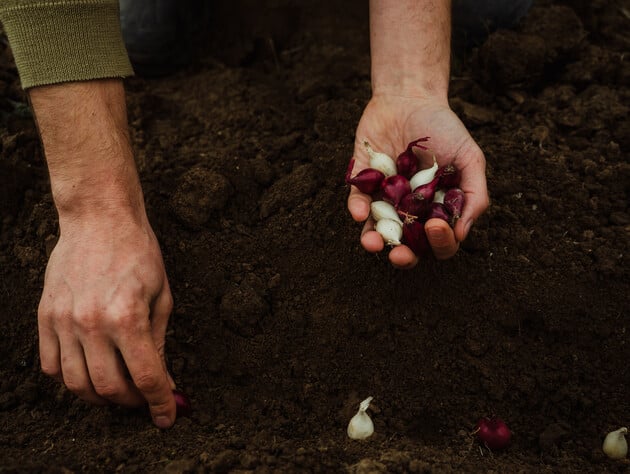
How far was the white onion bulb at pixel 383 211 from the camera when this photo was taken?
6.91 ft

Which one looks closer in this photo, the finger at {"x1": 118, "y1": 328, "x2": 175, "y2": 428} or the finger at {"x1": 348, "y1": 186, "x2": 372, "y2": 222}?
the finger at {"x1": 118, "y1": 328, "x2": 175, "y2": 428}

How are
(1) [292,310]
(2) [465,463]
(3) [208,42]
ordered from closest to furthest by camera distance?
(2) [465,463] → (1) [292,310] → (3) [208,42]

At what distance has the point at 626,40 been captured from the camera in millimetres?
3234

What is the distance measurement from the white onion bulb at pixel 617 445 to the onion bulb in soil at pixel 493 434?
11.6 inches

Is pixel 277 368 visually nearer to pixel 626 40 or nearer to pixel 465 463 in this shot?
pixel 465 463

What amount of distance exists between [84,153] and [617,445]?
6.04 ft

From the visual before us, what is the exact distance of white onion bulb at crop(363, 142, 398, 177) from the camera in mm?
2240

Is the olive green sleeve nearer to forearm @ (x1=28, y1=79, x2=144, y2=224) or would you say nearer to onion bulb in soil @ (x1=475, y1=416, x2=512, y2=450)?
forearm @ (x1=28, y1=79, x2=144, y2=224)

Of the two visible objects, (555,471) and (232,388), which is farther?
(232,388)

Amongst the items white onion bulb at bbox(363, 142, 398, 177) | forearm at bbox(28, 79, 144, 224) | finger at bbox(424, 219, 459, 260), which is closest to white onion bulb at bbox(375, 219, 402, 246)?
finger at bbox(424, 219, 459, 260)

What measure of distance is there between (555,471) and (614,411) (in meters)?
0.36

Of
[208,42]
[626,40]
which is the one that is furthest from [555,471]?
[208,42]

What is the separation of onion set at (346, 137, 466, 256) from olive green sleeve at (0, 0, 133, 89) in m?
0.92

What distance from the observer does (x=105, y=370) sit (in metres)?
1.79
